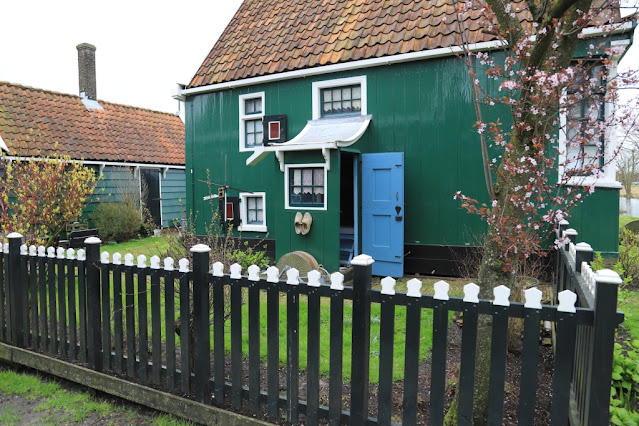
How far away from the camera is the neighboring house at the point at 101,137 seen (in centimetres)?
1375

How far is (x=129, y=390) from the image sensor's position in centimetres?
380

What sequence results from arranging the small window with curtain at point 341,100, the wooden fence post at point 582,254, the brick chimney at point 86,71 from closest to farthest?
the wooden fence post at point 582,254 → the small window with curtain at point 341,100 → the brick chimney at point 86,71

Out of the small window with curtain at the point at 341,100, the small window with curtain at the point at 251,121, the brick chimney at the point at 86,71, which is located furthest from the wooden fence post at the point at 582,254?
the brick chimney at the point at 86,71

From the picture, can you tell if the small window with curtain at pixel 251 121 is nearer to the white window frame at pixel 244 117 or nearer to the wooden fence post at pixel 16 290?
the white window frame at pixel 244 117

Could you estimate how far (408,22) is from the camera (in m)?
8.98

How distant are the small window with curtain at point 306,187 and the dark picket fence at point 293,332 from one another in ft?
14.1

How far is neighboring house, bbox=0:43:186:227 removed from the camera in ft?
45.1

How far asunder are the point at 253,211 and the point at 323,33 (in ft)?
14.8

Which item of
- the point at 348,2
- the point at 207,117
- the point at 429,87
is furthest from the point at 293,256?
the point at 348,2

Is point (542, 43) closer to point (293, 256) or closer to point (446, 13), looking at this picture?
point (293, 256)

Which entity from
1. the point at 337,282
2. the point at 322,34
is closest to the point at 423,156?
the point at 322,34

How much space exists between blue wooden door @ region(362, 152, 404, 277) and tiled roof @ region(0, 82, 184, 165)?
8.51 m

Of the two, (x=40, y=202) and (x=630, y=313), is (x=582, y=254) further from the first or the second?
(x=40, y=202)

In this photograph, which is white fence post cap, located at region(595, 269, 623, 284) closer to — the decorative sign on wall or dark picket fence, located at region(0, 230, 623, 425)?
dark picket fence, located at region(0, 230, 623, 425)
